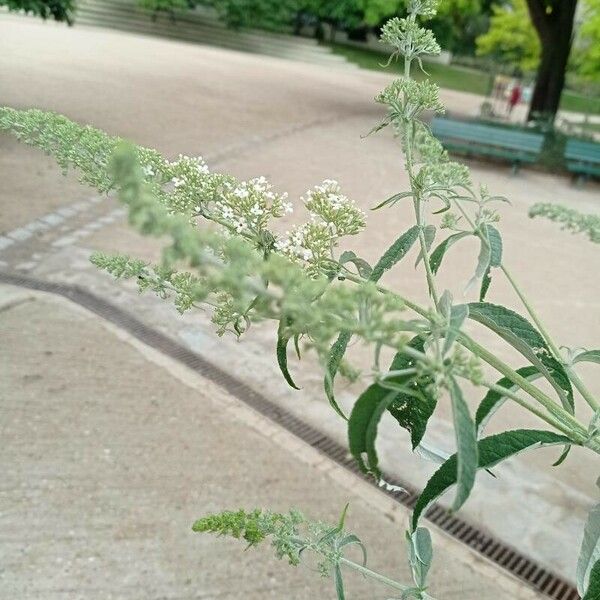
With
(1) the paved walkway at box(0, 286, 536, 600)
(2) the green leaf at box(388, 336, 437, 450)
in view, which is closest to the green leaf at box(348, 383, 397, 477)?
(2) the green leaf at box(388, 336, 437, 450)

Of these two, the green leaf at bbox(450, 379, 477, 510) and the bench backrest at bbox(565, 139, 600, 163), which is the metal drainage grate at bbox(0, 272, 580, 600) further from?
the bench backrest at bbox(565, 139, 600, 163)

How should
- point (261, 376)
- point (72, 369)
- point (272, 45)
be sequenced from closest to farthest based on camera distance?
point (72, 369) → point (261, 376) → point (272, 45)

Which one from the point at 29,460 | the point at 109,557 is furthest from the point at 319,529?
the point at 29,460

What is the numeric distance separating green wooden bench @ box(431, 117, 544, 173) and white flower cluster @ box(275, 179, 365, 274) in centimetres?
1358

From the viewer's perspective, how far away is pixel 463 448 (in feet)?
2.72

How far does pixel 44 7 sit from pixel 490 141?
28.1 ft

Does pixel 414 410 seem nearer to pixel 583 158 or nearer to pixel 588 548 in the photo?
pixel 588 548

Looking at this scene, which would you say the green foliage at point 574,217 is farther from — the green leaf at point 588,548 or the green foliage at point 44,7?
the green foliage at point 44,7

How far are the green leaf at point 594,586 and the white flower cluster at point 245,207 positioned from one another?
2.41ft

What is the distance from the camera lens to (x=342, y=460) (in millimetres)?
4336

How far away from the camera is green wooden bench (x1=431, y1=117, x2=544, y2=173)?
1434 cm

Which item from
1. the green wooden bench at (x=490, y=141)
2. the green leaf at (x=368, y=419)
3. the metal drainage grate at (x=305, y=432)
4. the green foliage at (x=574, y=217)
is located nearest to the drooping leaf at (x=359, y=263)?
the green leaf at (x=368, y=419)

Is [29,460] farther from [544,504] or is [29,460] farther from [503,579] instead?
[544,504]

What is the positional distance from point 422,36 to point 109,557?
2.73 meters
